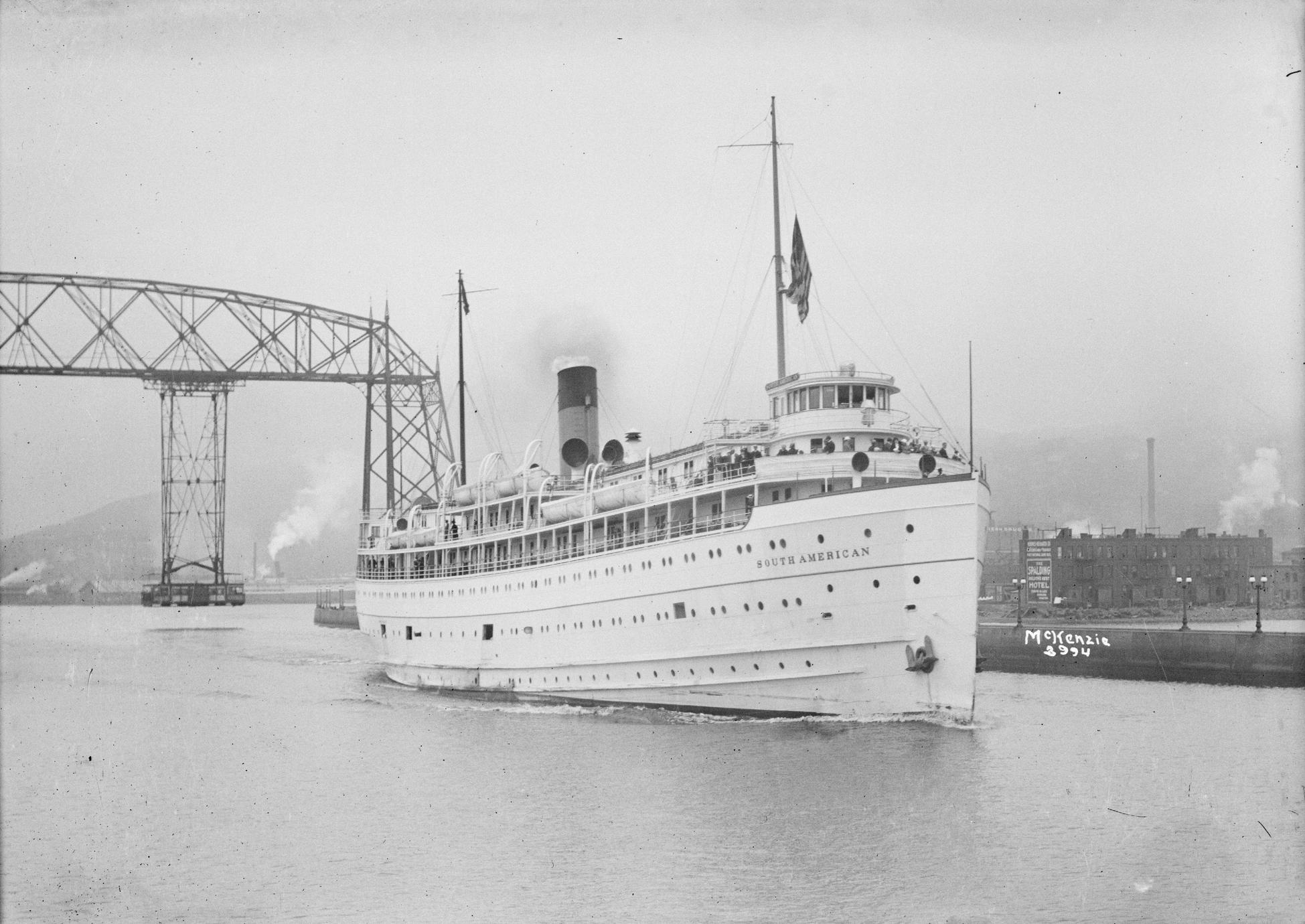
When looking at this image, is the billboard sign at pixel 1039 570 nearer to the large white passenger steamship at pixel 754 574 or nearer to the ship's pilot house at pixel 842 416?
the large white passenger steamship at pixel 754 574

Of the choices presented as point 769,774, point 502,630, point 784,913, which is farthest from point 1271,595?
point 784,913

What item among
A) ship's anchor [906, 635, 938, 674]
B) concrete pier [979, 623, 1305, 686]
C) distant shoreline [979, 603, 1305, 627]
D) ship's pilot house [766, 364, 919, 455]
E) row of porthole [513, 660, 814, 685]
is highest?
ship's pilot house [766, 364, 919, 455]

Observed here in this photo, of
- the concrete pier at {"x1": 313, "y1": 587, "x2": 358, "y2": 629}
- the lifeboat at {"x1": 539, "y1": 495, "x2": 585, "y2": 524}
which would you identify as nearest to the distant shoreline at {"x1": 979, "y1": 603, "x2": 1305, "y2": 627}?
the lifeboat at {"x1": 539, "y1": 495, "x2": 585, "y2": 524}

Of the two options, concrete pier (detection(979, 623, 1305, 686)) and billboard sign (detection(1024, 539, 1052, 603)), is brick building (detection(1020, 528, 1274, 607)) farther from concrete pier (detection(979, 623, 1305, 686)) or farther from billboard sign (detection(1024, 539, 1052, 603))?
concrete pier (detection(979, 623, 1305, 686))

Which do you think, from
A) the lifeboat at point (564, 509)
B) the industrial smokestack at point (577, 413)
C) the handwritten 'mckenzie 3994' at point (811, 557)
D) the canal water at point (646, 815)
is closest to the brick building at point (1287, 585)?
the canal water at point (646, 815)

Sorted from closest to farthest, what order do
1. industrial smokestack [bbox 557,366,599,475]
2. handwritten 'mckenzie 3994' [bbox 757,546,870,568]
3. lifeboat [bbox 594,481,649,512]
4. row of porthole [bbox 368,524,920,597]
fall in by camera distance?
row of porthole [bbox 368,524,920,597] → handwritten 'mckenzie 3994' [bbox 757,546,870,568] → lifeboat [bbox 594,481,649,512] → industrial smokestack [bbox 557,366,599,475]

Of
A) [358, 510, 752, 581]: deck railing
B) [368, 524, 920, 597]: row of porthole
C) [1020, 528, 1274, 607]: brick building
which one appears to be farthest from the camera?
[1020, 528, 1274, 607]: brick building

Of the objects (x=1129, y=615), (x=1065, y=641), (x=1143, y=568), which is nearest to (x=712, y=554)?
→ (x=1065, y=641)
